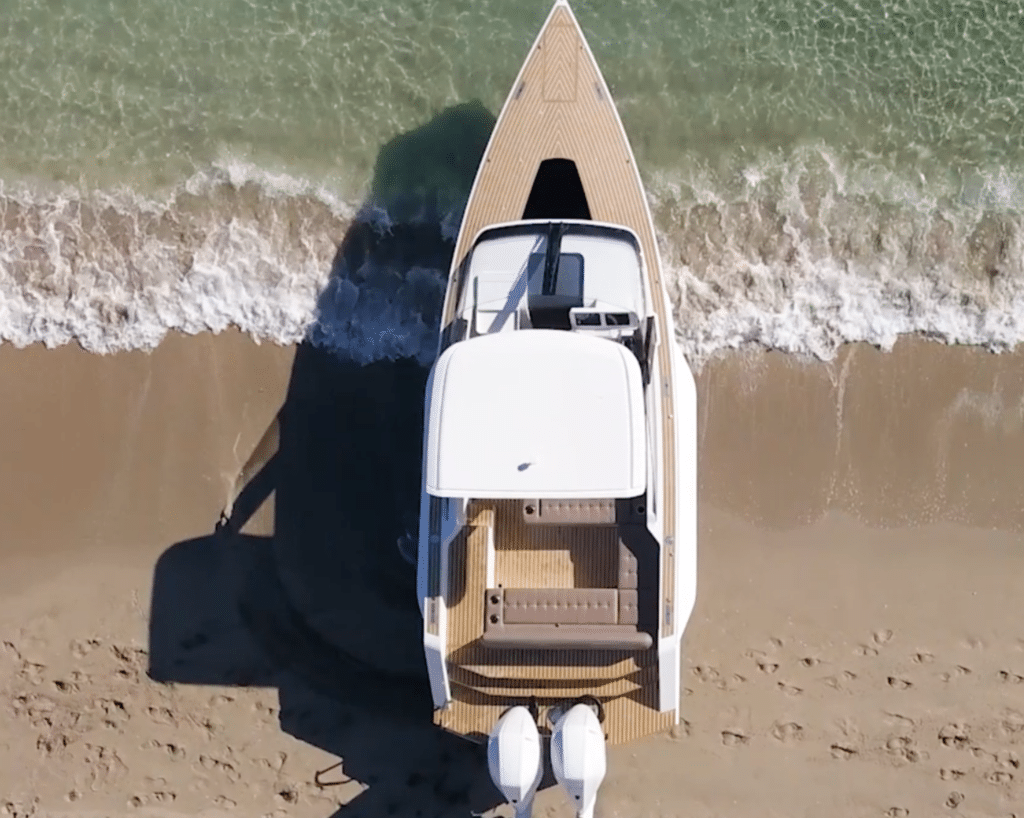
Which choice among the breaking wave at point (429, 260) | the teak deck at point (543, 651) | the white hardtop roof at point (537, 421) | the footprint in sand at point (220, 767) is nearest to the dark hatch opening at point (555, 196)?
the teak deck at point (543, 651)

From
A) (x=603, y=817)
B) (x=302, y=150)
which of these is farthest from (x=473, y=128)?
(x=603, y=817)

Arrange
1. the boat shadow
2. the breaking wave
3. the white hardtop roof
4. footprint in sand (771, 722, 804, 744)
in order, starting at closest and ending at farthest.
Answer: the white hardtop roof < footprint in sand (771, 722, 804, 744) < the boat shadow < the breaking wave

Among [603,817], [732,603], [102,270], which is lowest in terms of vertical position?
[603,817]

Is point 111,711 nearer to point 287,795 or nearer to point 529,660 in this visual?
point 287,795

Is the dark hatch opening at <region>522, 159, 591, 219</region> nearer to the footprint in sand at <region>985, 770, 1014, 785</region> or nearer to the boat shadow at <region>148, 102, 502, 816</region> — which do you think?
the boat shadow at <region>148, 102, 502, 816</region>

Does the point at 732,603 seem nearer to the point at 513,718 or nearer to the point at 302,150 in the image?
the point at 513,718

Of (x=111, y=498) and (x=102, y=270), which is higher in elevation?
(x=102, y=270)

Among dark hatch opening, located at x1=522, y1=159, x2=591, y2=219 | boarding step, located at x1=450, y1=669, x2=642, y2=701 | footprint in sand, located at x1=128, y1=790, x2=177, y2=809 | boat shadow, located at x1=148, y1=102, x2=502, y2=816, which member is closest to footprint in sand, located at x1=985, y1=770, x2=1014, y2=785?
boarding step, located at x1=450, y1=669, x2=642, y2=701
